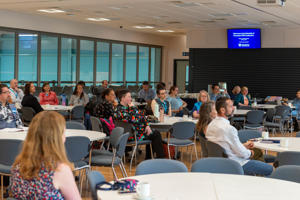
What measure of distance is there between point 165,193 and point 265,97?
45.3ft

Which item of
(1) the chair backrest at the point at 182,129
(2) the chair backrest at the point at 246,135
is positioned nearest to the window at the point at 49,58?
(1) the chair backrest at the point at 182,129

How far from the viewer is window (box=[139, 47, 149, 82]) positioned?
20781mm

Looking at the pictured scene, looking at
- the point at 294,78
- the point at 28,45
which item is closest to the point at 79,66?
the point at 28,45

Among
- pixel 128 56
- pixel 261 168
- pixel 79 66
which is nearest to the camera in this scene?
pixel 261 168

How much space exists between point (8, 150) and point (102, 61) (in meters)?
13.7

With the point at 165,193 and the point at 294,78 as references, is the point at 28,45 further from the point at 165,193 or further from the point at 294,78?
the point at 165,193

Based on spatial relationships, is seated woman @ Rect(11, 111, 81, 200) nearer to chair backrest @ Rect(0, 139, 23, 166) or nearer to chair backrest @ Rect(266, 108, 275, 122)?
chair backrest @ Rect(0, 139, 23, 166)

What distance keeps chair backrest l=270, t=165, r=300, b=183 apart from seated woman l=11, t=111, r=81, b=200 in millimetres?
1831

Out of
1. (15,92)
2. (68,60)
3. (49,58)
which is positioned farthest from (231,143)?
(68,60)

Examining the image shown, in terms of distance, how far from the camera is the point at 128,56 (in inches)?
787

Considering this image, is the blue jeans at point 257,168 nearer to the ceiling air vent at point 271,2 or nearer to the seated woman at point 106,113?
the seated woman at point 106,113

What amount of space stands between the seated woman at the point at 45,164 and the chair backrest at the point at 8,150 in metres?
1.88

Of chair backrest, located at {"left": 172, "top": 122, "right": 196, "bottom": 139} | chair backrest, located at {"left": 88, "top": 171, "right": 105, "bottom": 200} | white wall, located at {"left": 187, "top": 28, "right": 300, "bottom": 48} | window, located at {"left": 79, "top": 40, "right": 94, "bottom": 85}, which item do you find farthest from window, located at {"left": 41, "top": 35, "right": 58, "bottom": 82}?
chair backrest, located at {"left": 88, "top": 171, "right": 105, "bottom": 200}

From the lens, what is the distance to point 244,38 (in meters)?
16.4
